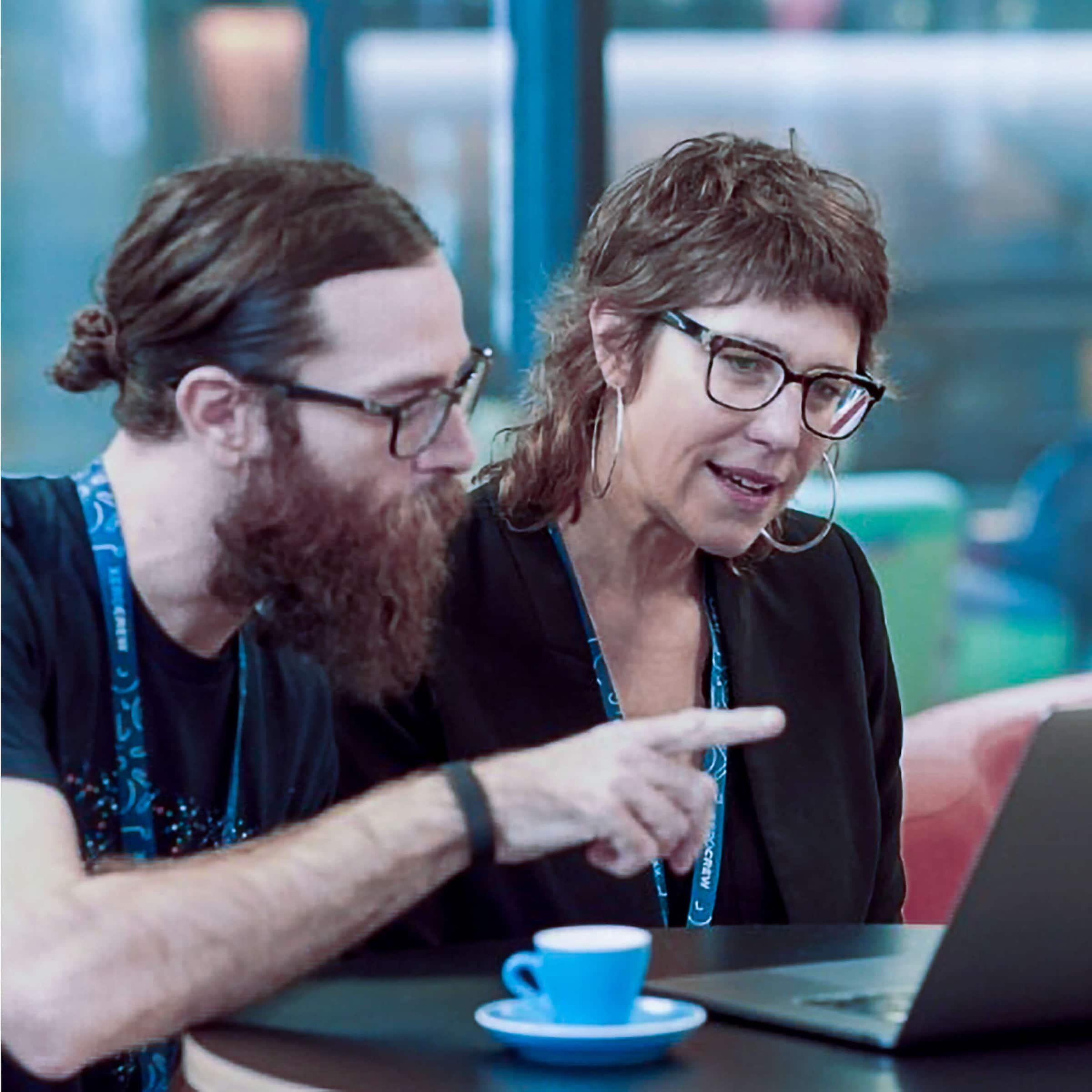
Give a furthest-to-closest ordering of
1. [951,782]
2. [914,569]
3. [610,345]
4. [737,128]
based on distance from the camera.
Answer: [914,569], [737,128], [951,782], [610,345]

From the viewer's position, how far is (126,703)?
183 cm

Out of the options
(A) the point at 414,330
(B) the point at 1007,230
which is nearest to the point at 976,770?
(A) the point at 414,330

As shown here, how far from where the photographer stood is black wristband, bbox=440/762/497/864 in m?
1.59

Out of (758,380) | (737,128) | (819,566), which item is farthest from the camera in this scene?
(737,128)

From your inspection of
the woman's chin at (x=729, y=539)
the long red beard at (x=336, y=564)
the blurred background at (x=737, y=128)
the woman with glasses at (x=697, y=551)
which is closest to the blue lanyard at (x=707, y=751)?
the woman with glasses at (x=697, y=551)

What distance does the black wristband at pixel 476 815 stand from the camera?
1.59 meters

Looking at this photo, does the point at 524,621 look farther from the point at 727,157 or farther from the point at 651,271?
the point at 727,157

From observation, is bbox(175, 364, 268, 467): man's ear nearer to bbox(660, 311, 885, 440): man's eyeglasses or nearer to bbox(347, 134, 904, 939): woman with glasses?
bbox(347, 134, 904, 939): woman with glasses

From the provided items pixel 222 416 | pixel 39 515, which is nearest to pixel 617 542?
pixel 222 416

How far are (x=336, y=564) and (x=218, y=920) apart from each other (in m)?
0.44

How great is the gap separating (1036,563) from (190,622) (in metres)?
3.74

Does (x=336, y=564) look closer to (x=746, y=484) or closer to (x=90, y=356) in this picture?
(x=90, y=356)

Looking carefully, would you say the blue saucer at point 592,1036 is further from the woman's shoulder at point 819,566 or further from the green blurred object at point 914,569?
the green blurred object at point 914,569

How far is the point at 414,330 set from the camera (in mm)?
1846
